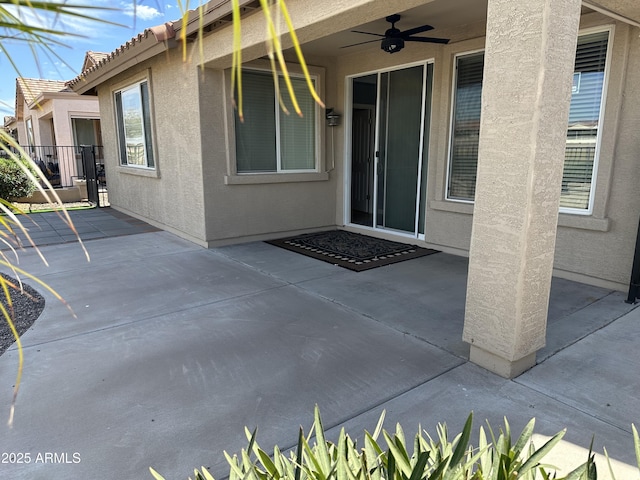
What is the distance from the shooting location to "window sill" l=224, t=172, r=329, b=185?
6.82 meters

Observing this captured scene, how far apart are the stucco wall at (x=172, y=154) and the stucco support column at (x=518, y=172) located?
469 cm

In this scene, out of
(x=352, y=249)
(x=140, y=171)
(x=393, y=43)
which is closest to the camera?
(x=393, y=43)

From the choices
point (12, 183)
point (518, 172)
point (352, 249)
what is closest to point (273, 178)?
point (352, 249)

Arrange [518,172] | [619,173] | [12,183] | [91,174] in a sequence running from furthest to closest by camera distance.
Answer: [91,174]
[12,183]
[619,173]
[518,172]

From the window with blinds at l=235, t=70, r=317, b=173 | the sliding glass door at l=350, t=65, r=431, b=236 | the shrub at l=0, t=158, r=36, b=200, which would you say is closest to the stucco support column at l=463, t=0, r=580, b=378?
the sliding glass door at l=350, t=65, r=431, b=236

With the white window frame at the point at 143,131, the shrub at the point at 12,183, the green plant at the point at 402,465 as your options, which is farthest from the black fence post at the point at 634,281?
the shrub at the point at 12,183

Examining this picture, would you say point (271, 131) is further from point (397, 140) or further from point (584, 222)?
point (584, 222)

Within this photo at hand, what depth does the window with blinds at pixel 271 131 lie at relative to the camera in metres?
6.91

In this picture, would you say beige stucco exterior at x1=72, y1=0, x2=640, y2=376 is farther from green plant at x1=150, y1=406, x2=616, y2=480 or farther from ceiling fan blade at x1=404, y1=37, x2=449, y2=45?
green plant at x1=150, y1=406, x2=616, y2=480

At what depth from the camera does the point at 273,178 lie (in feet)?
23.6

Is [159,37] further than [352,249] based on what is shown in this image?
No

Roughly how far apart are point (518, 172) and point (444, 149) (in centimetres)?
359

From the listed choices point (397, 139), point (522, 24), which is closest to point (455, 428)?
point (522, 24)

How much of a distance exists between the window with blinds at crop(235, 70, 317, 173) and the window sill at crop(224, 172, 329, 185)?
15 cm
